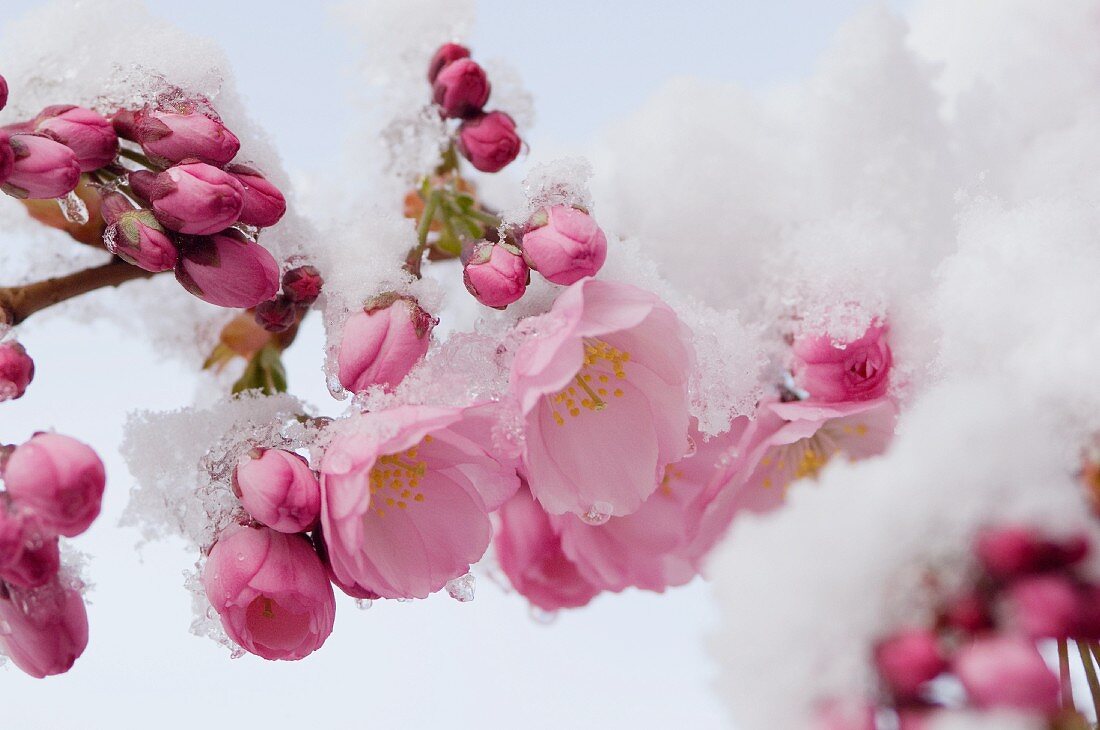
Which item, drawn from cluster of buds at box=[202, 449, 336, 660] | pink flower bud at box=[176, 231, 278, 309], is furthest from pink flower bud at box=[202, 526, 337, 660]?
pink flower bud at box=[176, 231, 278, 309]

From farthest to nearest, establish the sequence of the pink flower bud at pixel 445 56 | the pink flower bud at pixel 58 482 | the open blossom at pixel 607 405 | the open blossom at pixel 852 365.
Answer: the pink flower bud at pixel 445 56 → the open blossom at pixel 852 365 → the open blossom at pixel 607 405 → the pink flower bud at pixel 58 482

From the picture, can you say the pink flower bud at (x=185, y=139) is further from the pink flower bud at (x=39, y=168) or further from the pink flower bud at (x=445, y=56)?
the pink flower bud at (x=445, y=56)

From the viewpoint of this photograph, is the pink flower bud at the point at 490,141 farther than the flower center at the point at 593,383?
Yes

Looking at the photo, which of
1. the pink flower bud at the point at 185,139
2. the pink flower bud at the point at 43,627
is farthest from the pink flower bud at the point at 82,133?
the pink flower bud at the point at 43,627

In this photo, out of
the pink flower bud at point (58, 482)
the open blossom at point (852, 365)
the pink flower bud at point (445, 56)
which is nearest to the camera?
the pink flower bud at point (58, 482)

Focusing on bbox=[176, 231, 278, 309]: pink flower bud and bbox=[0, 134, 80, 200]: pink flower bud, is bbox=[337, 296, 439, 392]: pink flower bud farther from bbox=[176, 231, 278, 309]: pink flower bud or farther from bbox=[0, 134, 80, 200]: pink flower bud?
bbox=[0, 134, 80, 200]: pink flower bud

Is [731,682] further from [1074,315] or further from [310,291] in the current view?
[310,291]

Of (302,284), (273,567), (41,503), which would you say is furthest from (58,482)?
(302,284)

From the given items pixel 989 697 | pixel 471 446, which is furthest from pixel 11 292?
pixel 989 697
